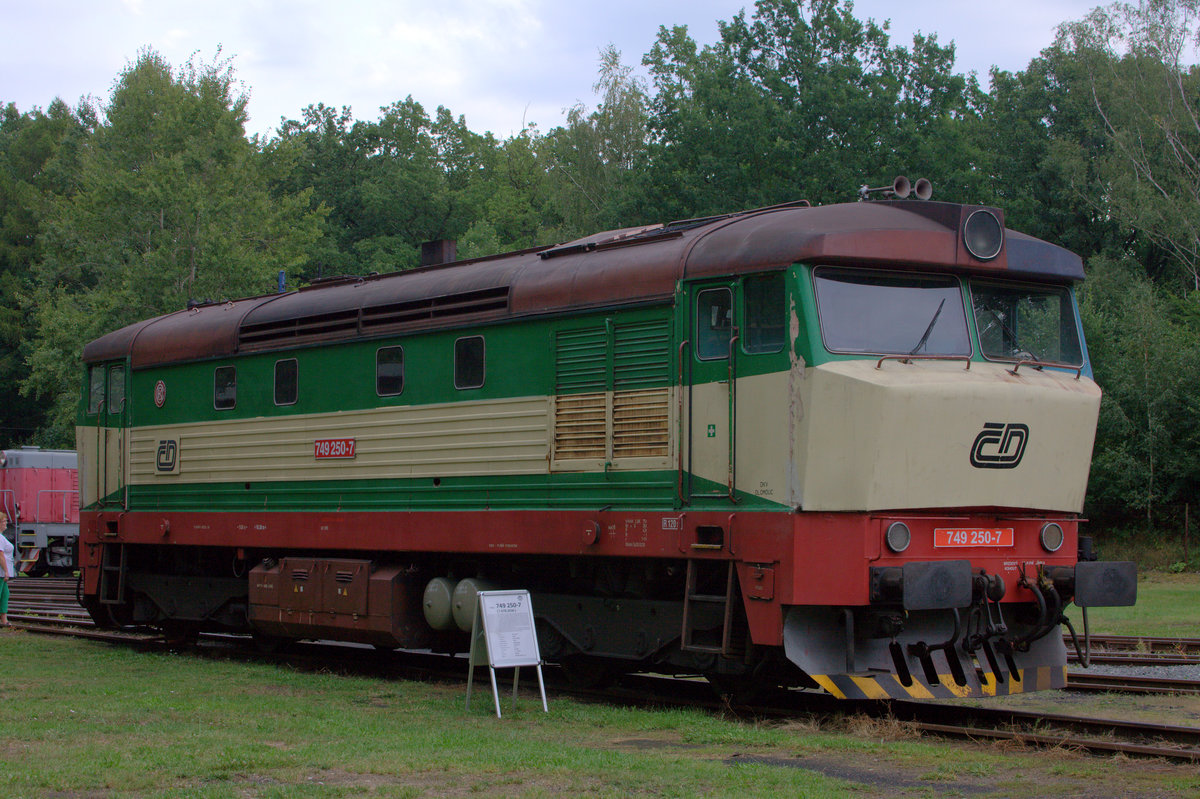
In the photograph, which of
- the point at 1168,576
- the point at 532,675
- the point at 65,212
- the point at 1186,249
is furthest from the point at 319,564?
the point at 1186,249

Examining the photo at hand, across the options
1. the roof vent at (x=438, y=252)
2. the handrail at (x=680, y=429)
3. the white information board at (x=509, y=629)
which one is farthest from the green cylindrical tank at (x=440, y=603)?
the roof vent at (x=438, y=252)

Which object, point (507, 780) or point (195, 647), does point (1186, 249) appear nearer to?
point (195, 647)

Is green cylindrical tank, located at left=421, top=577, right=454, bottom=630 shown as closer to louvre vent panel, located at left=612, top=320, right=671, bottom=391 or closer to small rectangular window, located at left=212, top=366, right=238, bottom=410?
louvre vent panel, located at left=612, top=320, right=671, bottom=391

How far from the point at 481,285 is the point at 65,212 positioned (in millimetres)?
33751

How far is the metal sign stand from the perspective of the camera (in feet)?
35.5

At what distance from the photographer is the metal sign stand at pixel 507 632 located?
10812mm

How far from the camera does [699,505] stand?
10.5 meters

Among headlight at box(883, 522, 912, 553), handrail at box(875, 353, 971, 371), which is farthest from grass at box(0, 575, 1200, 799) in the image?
handrail at box(875, 353, 971, 371)

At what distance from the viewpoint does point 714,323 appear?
34.5ft

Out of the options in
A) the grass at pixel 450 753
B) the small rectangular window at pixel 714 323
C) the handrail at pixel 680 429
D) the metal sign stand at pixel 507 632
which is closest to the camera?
the grass at pixel 450 753

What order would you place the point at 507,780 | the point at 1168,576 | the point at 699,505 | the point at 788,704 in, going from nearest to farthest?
the point at 507,780 < the point at 699,505 < the point at 788,704 < the point at 1168,576

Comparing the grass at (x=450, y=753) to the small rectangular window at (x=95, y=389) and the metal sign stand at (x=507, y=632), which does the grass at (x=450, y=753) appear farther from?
the small rectangular window at (x=95, y=389)

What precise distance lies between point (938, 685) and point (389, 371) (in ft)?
21.5

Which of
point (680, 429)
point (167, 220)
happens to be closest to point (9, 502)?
point (167, 220)
